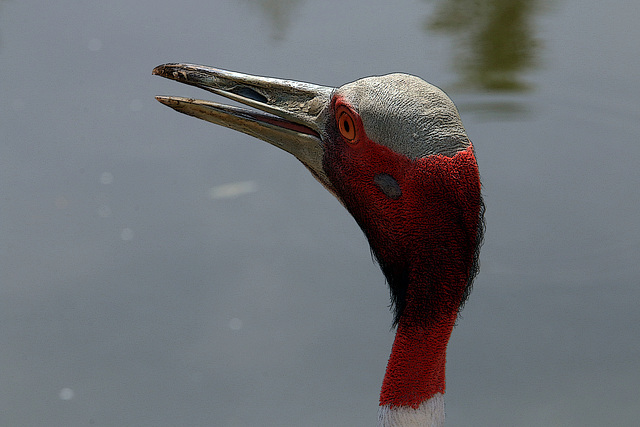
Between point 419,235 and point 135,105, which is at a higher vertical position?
point 135,105

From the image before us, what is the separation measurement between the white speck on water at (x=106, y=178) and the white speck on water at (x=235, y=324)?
159 centimetres

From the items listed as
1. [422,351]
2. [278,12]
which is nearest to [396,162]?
[422,351]

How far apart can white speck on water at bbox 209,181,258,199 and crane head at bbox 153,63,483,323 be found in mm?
→ 2689

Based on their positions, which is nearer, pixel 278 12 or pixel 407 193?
pixel 407 193

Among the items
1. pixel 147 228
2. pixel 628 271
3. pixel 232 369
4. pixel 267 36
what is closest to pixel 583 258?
pixel 628 271

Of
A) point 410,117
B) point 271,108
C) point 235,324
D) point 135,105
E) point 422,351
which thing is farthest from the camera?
point 135,105

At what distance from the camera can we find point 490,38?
779 cm

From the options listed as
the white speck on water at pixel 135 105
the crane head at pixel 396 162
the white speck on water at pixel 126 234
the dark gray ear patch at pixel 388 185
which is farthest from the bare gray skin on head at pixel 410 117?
the white speck on water at pixel 135 105

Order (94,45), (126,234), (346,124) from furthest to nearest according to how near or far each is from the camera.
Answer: (94,45), (126,234), (346,124)

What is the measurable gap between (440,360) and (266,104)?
117 cm

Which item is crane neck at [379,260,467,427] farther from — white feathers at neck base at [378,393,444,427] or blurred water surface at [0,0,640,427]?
blurred water surface at [0,0,640,427]

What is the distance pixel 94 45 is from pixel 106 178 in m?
1.72

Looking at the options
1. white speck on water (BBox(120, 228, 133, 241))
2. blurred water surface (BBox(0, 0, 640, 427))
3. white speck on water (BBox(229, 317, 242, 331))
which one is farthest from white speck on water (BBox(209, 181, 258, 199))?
white speck on water (BBox(229, 317, 242, 331))

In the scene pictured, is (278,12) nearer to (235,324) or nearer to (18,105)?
(18,105)
